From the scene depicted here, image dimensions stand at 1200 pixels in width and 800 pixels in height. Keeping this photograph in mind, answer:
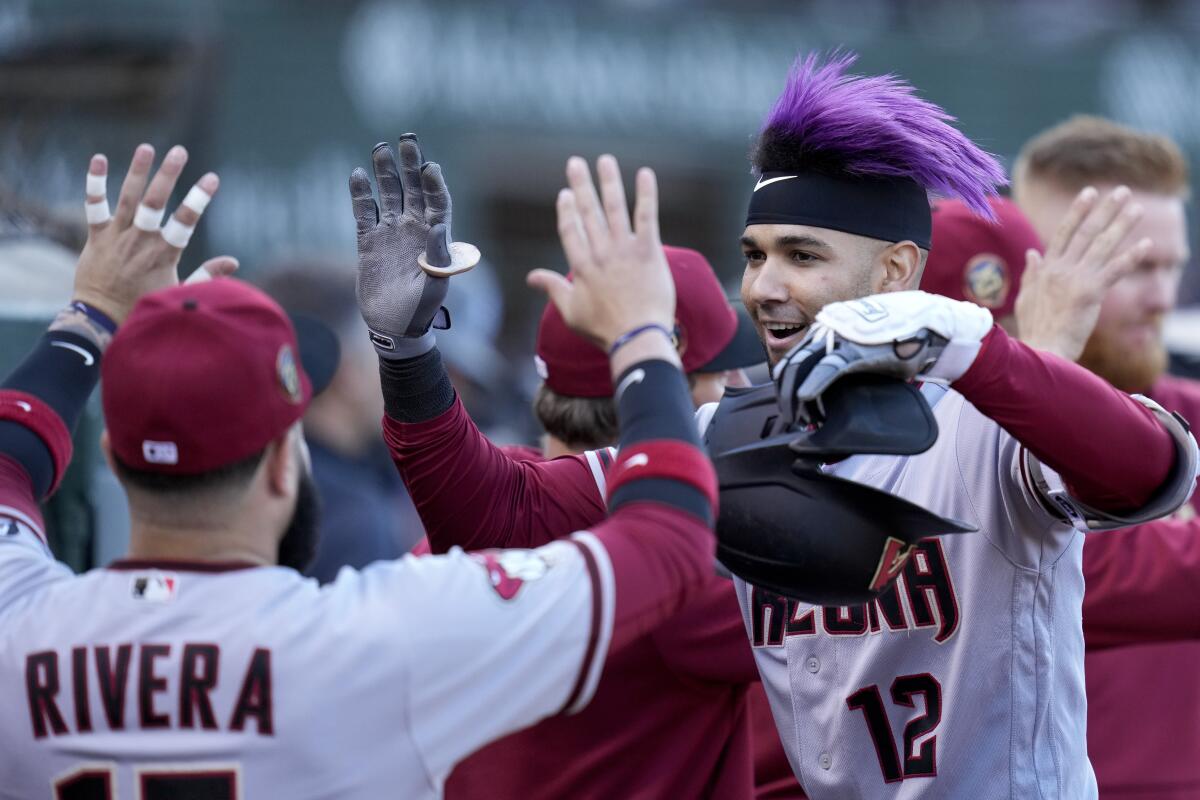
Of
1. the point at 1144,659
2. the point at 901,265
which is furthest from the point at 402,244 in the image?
the point at 1144,659

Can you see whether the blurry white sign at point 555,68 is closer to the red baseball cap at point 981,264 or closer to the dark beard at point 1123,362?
the dark beard at point 1123,362

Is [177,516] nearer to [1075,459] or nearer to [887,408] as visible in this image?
[887,408]

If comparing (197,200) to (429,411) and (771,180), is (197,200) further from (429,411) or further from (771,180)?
→ (771,180)

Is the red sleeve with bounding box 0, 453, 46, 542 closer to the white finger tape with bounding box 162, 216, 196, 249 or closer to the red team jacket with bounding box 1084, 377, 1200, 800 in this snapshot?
the white finger tape with bounding box 162, 216, 196, 249

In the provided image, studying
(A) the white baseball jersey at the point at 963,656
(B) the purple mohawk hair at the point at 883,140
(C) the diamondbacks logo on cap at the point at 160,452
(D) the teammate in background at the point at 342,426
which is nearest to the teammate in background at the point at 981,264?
(B) the purple mohawk hair at the point at 883,140

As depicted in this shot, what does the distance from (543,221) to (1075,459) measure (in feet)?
37.7

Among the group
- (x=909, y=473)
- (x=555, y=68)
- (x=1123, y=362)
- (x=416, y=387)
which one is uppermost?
(x=416, y=387)

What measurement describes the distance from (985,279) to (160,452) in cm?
239

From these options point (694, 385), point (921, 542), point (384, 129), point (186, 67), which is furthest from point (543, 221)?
point (921, 542)

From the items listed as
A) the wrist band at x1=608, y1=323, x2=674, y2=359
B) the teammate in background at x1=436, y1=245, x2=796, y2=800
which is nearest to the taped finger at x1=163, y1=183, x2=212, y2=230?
the teammate in background at x1=436, y1=245, x2=796, y2=800

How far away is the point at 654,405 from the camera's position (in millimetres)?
2123

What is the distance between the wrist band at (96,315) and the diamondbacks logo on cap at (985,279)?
215 cm

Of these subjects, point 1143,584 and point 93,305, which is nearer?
point 93,305

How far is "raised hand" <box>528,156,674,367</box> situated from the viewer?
2.16 metres
